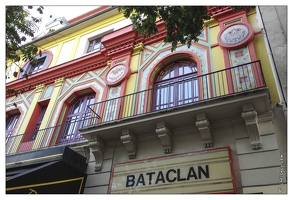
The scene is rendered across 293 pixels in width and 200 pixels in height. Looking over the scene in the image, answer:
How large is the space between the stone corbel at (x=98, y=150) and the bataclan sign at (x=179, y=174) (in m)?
0.60

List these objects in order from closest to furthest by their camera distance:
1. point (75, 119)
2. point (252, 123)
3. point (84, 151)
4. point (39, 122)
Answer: point (252, 123) → point (84, 151) → point (75, 119) → point (39, 122)

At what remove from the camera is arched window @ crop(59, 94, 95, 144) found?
9133 millimetres

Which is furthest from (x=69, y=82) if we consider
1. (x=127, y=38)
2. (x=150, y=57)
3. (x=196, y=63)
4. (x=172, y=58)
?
(x=196, y=63)

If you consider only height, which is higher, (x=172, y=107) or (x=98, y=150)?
(x=172, y=107)

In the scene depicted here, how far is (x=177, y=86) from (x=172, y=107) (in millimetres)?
1768

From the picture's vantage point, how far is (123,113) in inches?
326

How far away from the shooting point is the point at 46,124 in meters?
9.80

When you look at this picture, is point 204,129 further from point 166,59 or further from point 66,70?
point 66,70

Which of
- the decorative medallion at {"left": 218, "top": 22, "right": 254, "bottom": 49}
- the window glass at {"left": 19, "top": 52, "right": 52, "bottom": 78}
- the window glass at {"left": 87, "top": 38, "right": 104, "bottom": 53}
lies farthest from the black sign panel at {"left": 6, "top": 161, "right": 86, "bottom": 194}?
the window glass at {"left": 19, "top": 52, "right": 52, "bottom": 78}

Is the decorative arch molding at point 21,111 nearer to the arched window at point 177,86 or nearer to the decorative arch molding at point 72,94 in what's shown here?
the decorative arch molding at point 72,94

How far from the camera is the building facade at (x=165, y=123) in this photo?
6012mm

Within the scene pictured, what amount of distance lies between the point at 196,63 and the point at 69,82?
5.48m

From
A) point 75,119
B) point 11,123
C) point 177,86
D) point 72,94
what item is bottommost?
point 75,119

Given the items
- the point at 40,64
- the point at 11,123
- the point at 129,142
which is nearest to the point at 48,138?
the point at 11,123
